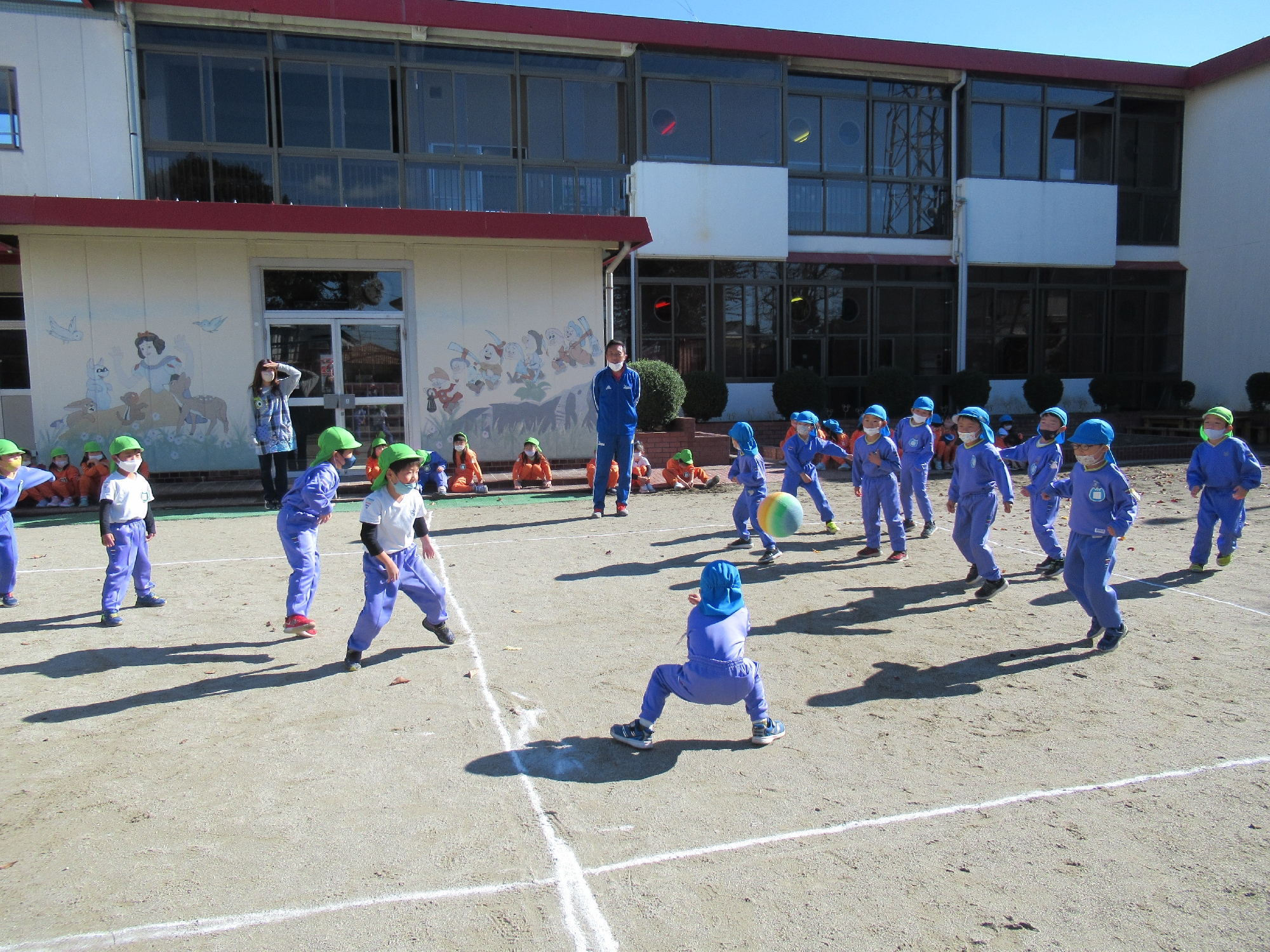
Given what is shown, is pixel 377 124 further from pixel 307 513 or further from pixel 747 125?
pixel 307 513

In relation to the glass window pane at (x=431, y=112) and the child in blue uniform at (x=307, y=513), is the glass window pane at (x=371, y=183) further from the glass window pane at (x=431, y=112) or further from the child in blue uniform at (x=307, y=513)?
the child in blue uniform at (x=307, y=513)

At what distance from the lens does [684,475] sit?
45.6 feet

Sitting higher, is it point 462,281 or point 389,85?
point 389,85

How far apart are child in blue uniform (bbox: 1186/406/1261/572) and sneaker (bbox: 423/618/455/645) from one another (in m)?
6.95

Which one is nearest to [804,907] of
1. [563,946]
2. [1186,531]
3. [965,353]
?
[563,946]

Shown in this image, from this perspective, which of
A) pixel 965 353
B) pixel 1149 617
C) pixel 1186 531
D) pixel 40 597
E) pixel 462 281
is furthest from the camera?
pixel 965 353

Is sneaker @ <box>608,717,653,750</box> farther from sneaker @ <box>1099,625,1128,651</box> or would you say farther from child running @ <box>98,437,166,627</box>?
child running @ <box>98,437,166,627</box>

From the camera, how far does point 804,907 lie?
3092 mm

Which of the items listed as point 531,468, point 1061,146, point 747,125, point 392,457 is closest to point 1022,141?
point 1061,146

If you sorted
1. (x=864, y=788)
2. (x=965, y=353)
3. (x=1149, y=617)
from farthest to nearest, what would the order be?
1. (x=965, y=353)
2. (x=1149, y=617)
3. (x=864, y=788)

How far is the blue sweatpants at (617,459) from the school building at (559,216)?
3798 mm

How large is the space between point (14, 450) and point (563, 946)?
7.19m

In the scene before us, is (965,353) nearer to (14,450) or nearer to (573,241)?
(573,241)

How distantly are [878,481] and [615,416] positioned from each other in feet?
12.4
